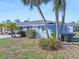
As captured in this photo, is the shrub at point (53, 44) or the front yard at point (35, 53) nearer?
the front yard at point (35, 53)

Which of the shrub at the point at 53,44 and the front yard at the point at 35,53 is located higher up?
the shrub at the point at 53,44

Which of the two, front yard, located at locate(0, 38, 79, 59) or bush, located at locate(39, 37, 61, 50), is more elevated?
bush, located at locate(39, 37, 61, 50)

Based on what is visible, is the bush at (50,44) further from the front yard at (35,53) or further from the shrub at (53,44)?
the front yard at (35,53)

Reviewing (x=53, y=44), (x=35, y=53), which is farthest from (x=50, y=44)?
(x=35, y=53)

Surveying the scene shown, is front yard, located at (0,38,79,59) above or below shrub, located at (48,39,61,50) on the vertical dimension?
below

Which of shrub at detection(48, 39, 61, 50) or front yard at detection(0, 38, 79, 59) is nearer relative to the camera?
front yard at detection(0, 38, 79, 59)

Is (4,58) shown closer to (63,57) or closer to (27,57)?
(27,57)

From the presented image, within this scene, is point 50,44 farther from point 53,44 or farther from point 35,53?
point 35,53

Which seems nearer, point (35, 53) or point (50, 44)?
point (35, 53)

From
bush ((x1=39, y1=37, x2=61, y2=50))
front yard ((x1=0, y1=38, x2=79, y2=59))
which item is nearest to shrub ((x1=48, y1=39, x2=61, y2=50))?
Answer: bush ((x1=39, y1=37, x2=61, y2=50))

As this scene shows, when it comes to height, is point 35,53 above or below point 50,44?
below

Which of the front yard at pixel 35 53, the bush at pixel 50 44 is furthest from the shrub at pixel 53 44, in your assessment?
the front yard at pixel 35 53

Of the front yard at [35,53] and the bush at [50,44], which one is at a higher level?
the bush at [50,44]

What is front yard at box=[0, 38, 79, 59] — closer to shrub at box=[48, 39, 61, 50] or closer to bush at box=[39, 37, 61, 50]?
bush at box=[39, 37, 61, 50]
